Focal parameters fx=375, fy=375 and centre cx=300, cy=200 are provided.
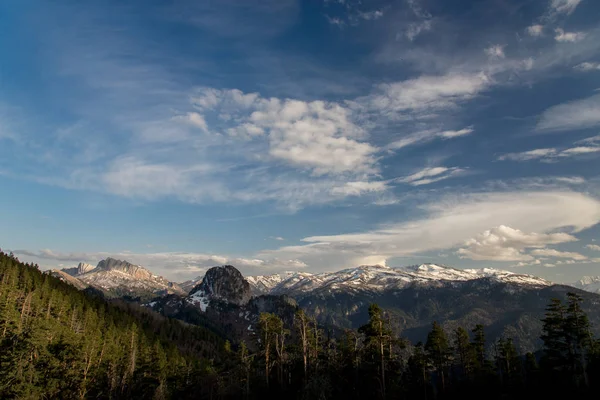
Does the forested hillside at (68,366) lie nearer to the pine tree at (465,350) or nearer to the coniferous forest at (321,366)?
the coniferous forest at (321,366)

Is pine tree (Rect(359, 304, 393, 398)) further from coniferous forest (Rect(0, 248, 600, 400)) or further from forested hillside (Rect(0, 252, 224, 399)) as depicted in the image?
forested hillside (Rect(0, 252, 224, 399))

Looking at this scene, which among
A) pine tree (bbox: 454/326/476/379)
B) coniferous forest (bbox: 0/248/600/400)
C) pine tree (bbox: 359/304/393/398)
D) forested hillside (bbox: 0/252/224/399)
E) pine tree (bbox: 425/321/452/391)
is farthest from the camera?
pine tree (bbox: 454/326/476/379)

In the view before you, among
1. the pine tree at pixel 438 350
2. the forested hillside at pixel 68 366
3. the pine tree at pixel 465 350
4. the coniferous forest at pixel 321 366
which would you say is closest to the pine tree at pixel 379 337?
the coniferous forest at pixel 321 366

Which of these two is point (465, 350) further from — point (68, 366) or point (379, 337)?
point (68, 366)

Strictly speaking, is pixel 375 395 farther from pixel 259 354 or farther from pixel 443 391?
pixel 443 391

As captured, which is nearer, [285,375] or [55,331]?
[285,375]

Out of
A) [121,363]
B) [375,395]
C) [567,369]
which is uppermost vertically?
[567,369]

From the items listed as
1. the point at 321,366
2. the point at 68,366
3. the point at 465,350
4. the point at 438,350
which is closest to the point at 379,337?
the point at 321,366

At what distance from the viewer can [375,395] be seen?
1933 inches

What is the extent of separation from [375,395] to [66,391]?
170ft

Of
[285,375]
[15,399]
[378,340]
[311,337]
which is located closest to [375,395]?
[378,340]

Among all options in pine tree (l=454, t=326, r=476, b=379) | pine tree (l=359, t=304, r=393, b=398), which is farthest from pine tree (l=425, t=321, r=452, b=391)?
pine tree (l=359, t=304, r=393, b=398)

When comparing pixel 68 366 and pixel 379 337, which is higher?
pixel 379 337

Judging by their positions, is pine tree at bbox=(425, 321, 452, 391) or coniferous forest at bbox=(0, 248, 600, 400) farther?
pine tree at bbox=(425, 321, 452, 391)
